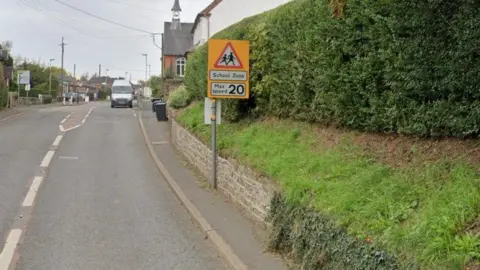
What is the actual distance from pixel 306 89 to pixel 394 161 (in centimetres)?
331

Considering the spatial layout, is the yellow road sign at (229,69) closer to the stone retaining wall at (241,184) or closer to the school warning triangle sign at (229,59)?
the school warning triangle sign at (229,59)

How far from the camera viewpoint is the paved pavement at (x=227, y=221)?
22.2 ft

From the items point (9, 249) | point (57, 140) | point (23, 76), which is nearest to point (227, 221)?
point (9, 249)

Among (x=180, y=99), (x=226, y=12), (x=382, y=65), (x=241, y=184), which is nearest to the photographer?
(x=382, y=65)

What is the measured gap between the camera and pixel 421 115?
238 inches

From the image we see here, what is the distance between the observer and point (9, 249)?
7.58m

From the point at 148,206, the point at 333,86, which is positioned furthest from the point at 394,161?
the point at 148,206

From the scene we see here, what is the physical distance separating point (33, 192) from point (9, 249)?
4.51 metres

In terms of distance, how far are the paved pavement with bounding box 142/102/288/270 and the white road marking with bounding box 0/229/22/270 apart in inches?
114

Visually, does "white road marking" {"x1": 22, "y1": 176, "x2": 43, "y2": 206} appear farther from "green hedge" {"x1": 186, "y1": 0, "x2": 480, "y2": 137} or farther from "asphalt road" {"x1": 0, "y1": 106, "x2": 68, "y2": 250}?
"green hedge" {"x1": 186, "y1": 0, "x2": 480, "y2": 137}

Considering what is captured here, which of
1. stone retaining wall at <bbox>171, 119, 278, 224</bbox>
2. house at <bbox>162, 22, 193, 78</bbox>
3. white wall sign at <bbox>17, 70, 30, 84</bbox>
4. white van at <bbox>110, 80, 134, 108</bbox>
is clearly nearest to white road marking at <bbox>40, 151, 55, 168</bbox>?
stone retaining wall at <bbox>171, 119, 278, 224</bbox>

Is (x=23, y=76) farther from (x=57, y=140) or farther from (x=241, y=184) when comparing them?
(x=241, y=184)

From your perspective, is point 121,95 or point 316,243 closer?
point 316,243

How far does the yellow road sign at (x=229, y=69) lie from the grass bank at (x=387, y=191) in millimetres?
2367
